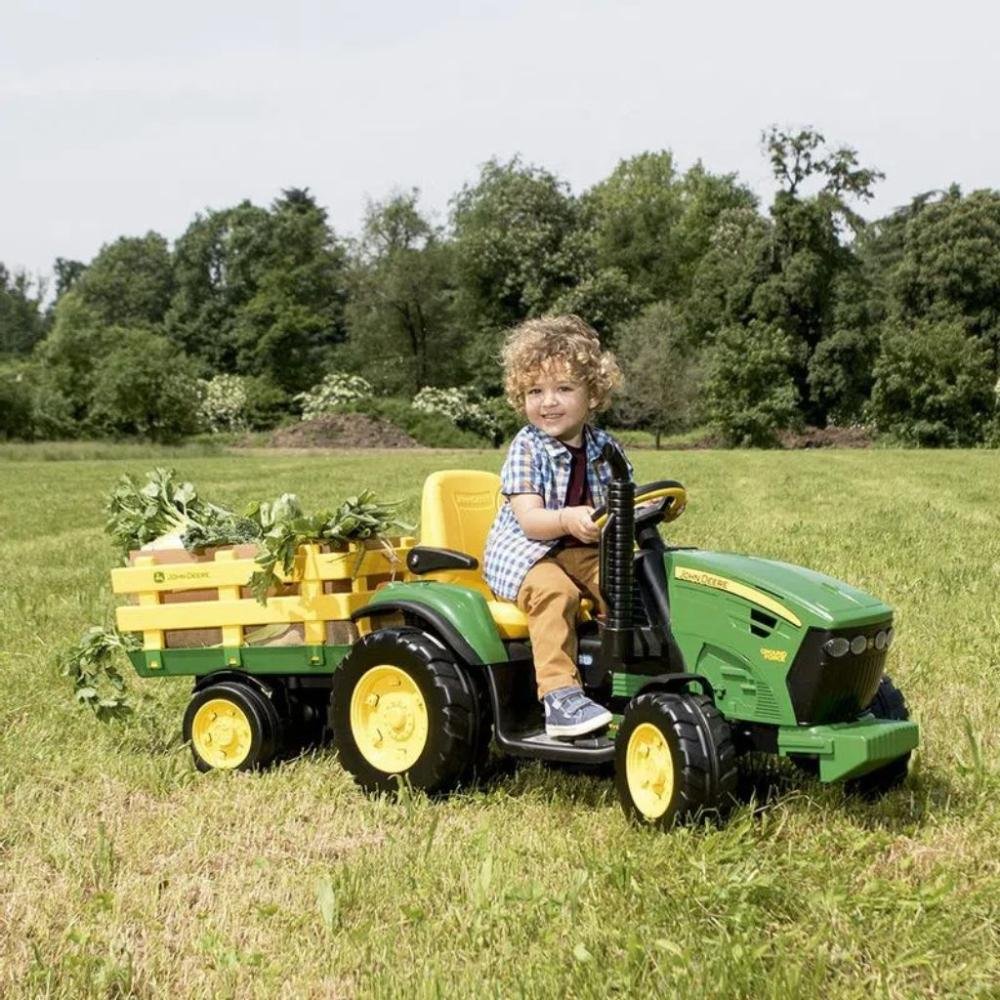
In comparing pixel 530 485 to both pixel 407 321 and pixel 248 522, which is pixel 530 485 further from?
pixel 407 321

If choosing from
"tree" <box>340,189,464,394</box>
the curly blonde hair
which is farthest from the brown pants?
"tree" <box>340,189,464,394</box>

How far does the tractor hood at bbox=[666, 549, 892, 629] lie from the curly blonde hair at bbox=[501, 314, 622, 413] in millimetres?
781

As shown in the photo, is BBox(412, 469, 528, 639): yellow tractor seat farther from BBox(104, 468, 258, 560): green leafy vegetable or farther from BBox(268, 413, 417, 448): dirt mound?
BBox(268, 413, 417, 448): dirt mound

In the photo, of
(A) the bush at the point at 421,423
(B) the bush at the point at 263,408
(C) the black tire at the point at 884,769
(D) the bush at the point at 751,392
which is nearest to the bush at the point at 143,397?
(A) the bush at the point at 421,423

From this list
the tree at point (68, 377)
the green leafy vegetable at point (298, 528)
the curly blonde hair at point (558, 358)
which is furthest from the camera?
the tree at point (68, 377)

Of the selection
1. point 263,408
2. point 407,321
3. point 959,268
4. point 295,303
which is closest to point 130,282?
point 295,303

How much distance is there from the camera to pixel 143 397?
150 feet

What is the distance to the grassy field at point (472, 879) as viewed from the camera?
3070 millimetres

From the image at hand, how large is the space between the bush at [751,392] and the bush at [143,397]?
61.2ft

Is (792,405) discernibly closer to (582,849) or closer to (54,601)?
(54,601)

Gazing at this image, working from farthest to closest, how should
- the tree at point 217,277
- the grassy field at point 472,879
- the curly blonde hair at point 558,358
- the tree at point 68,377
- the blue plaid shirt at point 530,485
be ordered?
1. the tree at point 217,277
2. the tree at point 68,377
3. the curly blonde hair at point 558,358
4. the blue plaid shirt at point 530,485
5. the grassy field at point 472,879

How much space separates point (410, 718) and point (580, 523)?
91 cm

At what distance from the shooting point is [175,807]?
14.9 ft

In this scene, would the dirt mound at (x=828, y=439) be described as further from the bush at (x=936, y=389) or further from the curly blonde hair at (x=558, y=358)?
the curly blonde hair at (x=558, y=358)
